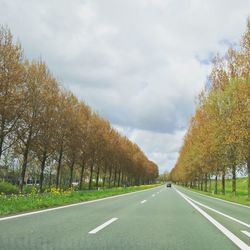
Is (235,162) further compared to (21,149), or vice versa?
(235,162)

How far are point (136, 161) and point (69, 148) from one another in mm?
53699

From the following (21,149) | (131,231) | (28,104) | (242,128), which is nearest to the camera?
(131,231)

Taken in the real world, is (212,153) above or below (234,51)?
below

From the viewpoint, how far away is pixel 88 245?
6832mm

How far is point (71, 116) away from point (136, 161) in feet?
186

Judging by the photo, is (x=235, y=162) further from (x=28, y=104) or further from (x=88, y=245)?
(x=88, y=245)

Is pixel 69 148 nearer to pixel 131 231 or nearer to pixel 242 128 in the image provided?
pixel 242 128

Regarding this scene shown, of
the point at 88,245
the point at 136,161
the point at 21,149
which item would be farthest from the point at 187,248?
the point at 136,161

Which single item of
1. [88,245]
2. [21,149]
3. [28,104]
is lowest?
[88,245]

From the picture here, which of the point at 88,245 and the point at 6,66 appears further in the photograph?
the point at 6,66

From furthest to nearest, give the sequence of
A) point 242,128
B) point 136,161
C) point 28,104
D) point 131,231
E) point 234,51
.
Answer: point 136,161
point 234,51
point 28,104
point 242,128
point 131,231

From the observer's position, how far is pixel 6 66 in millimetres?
23016

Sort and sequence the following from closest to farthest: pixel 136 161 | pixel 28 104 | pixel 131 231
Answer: pixel 131 231 → pixel 28 104 → pixel 136 161

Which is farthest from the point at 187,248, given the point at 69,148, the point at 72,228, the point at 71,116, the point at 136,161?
the point at 136,161
